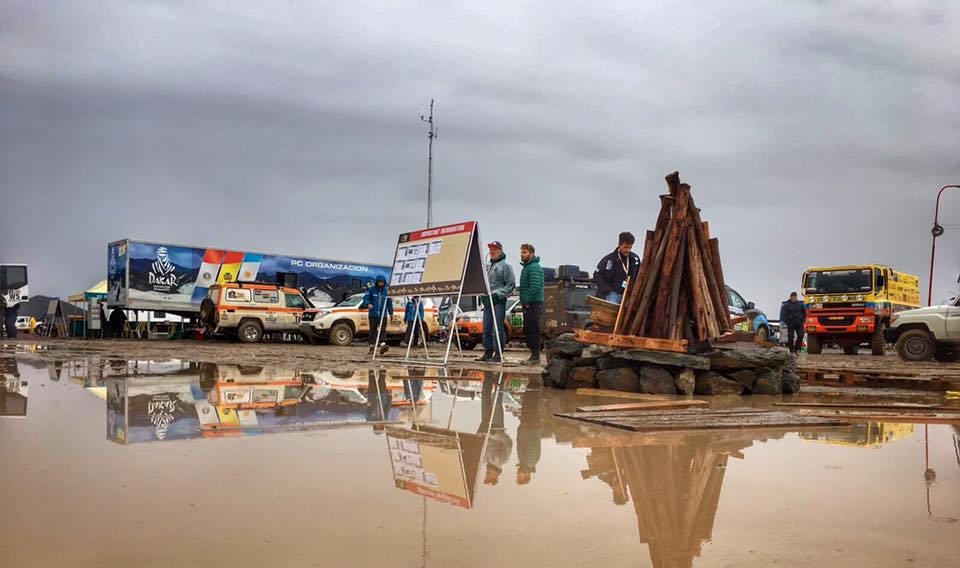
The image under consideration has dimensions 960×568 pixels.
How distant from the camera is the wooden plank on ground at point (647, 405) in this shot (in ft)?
21.2

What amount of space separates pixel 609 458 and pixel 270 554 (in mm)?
2329

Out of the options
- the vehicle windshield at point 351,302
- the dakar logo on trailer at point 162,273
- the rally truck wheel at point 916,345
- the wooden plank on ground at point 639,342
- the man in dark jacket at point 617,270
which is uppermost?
the dakar logo on trailer at point 162,273

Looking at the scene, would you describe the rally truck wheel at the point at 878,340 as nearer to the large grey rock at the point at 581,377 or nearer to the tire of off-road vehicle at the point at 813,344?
the tire of off-road vehicle at the point at 813,344

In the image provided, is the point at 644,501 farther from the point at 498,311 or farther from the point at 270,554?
the point at 498,311

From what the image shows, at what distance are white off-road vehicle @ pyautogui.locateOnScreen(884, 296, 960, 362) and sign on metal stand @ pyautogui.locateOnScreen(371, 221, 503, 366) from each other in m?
12.0

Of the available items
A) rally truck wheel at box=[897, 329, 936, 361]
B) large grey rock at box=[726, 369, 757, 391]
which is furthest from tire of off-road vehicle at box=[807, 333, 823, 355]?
large grey rock at box=[726, 369, 757, 391]

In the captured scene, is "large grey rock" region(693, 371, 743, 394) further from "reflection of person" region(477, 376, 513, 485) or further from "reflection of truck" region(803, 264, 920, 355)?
"reflection of truck" region(803, 264, 920, 355)

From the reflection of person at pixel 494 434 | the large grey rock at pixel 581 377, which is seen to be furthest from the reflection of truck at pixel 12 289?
the large grey rock at pixel 581 377

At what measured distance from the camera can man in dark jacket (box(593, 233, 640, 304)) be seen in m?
10.6

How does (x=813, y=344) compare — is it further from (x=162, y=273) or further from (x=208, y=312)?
(x=162, y=273)

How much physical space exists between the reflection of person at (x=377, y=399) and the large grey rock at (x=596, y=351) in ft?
7.14

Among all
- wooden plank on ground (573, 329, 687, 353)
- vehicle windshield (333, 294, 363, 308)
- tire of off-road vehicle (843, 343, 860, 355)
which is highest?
vehicle windshield (333, 294, 363, 308)

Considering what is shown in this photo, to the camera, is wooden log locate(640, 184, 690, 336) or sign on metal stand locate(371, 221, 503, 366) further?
sign on metal stand locate(371, 221, 503, 366)

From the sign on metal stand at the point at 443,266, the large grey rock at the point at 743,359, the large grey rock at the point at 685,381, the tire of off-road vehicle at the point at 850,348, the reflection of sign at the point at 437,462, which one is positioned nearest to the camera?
the reflection of sign at the point at 437,462
